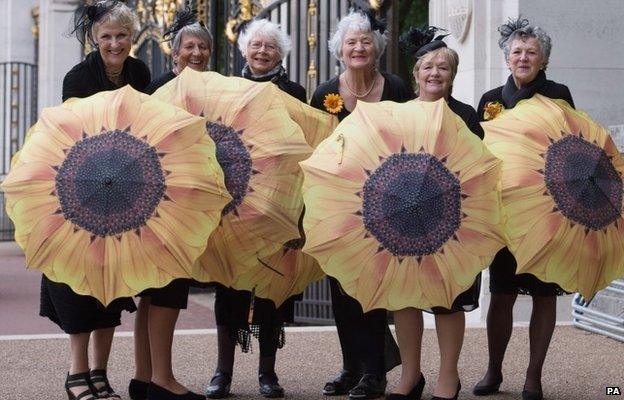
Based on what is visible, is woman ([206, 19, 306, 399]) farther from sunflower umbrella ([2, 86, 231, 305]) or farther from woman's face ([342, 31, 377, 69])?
sunflower umbrella ([2, 86, 231, 305])

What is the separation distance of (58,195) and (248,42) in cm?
147

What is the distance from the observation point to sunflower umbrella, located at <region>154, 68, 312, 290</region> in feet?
18.5

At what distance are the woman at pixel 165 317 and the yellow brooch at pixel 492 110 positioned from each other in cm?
134

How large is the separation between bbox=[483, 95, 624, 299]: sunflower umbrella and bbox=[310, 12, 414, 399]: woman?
0.75 m

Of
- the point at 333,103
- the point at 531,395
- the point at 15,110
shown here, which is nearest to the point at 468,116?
the point at 333,103

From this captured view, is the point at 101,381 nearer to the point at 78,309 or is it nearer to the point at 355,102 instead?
the point at 78,309

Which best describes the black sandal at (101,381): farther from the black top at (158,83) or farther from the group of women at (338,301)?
the black top at (158,83)

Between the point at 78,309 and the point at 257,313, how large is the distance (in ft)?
3.17

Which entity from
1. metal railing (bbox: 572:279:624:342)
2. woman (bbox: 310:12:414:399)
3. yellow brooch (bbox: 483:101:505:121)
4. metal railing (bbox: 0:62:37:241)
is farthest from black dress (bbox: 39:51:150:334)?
metal railing (bbox: 0:62:37:241)

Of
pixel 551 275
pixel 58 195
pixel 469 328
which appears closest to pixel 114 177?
pixel 58 195


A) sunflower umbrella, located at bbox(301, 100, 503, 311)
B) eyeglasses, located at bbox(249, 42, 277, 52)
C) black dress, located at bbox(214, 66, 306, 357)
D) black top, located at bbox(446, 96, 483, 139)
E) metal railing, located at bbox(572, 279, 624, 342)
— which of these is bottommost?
metal railing, located at bbox(572, 279, 624, 342)

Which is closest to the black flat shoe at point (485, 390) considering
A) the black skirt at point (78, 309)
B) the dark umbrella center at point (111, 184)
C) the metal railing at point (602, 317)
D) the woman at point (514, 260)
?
the woman at point (514, 260)

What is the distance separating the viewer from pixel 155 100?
5.54m

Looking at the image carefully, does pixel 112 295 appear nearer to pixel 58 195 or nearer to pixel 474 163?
pixel 58 195
